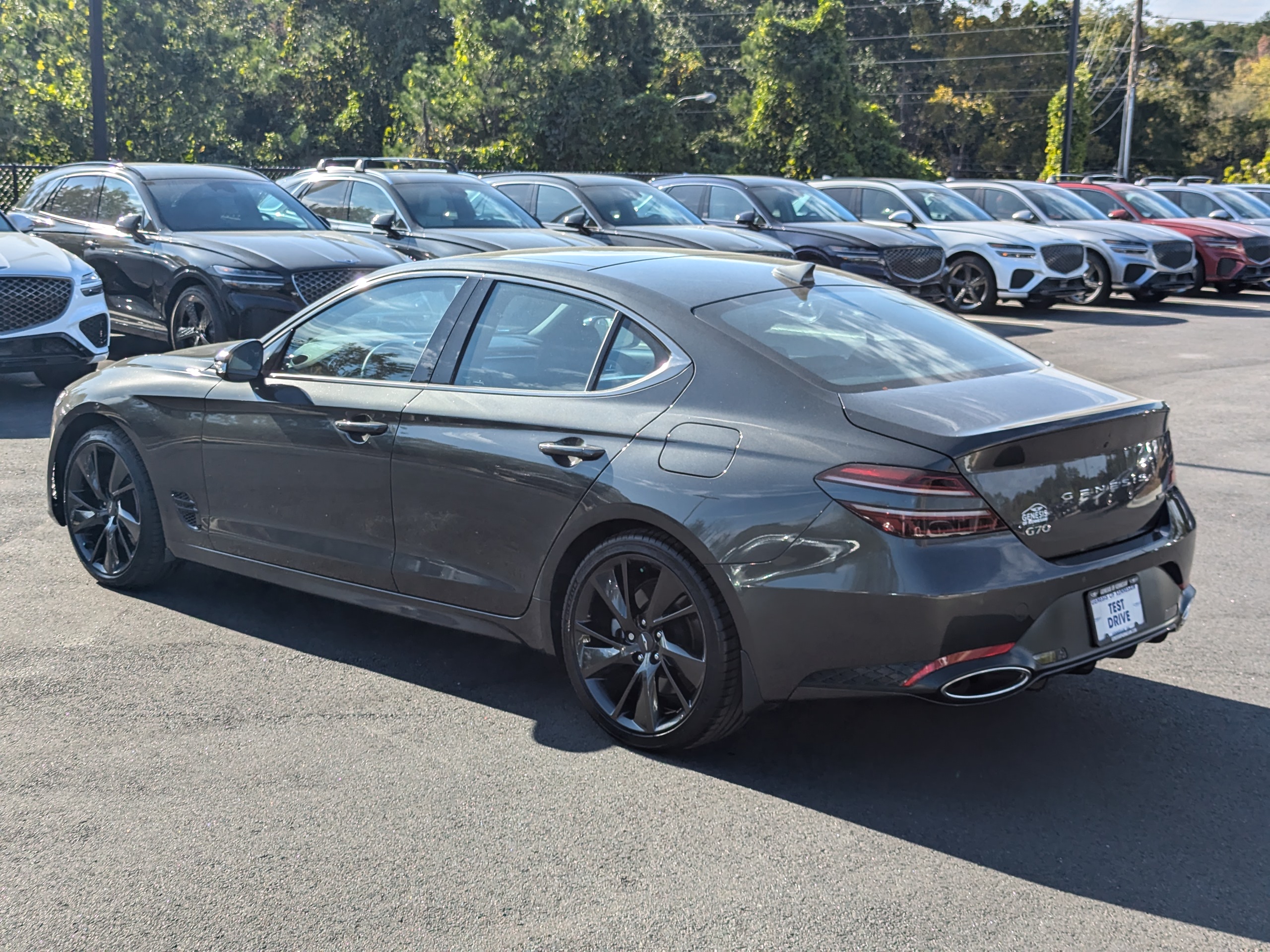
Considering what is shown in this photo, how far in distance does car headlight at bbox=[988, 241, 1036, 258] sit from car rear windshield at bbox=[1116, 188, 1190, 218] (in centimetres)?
527

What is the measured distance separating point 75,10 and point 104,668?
86.2 feet

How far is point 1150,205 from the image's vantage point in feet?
76.3

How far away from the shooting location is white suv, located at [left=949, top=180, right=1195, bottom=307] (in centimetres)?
2038

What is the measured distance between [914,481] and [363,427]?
215 cm

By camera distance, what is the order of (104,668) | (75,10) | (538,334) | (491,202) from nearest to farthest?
(538,334) → (104,668) → (491,202) → (75,10)

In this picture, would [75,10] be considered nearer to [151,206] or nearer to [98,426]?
[151,206]

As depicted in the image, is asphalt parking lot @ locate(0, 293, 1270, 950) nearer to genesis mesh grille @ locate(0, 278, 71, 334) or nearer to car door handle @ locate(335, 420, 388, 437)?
car door handle @ locate(335, 420, 388, 437)

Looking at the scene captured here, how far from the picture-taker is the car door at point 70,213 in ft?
41.2

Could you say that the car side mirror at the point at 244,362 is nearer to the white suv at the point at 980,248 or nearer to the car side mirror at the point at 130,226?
the car side mirror at the point at 130,226

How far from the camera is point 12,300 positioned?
34.1 feet

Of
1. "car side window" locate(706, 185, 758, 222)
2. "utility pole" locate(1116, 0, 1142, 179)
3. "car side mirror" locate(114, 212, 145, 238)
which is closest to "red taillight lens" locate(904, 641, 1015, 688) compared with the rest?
"car side mirror" locate(114, 212, 145, 238)

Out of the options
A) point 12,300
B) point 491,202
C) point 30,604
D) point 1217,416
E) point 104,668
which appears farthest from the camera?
point 491,202

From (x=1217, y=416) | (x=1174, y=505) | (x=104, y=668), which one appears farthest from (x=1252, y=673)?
(x=1217, y=416)

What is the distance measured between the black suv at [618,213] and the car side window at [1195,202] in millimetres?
12929
